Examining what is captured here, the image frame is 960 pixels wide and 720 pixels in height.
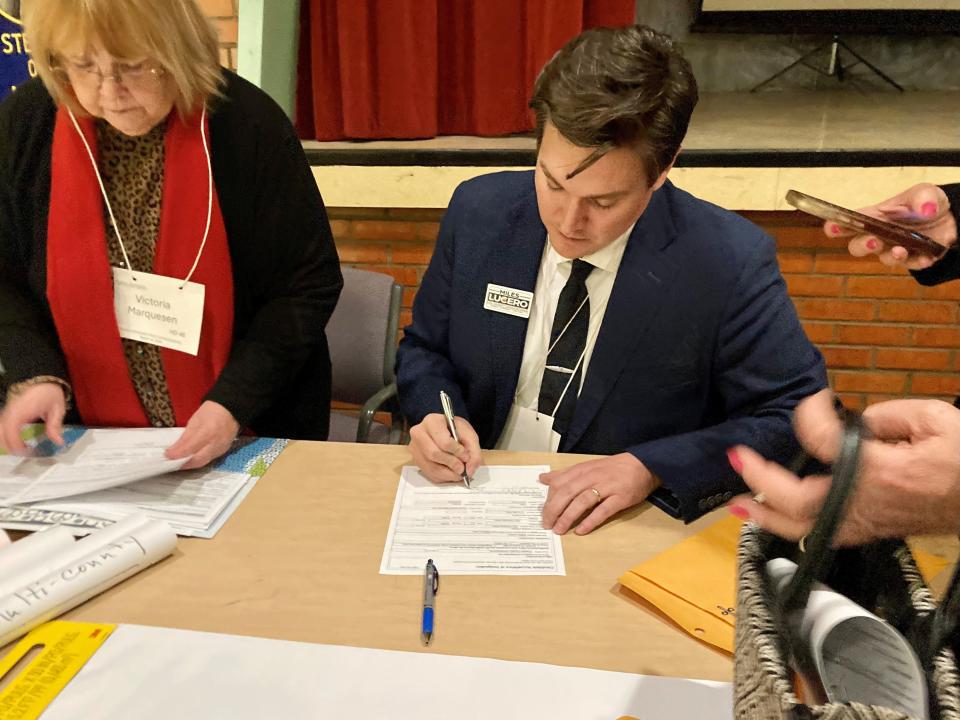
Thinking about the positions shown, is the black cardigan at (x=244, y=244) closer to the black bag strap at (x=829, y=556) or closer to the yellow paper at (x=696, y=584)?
the yellow paper at (x=696, y=584)

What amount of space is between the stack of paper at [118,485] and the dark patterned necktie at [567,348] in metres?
0.51

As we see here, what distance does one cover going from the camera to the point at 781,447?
1222mm

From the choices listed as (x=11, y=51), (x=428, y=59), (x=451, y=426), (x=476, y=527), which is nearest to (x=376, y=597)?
(x=476, y=527)

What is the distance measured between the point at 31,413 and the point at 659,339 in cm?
107

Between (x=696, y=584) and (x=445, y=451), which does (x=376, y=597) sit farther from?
(x=696, y=584)

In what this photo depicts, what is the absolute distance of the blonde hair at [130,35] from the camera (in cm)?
114

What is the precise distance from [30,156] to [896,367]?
2.98 m

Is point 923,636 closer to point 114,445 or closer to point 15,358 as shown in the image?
point 114,445

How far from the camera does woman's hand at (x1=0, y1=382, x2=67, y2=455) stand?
3.92ft

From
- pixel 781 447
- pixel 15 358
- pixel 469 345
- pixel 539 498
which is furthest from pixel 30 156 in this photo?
pixel 781 447

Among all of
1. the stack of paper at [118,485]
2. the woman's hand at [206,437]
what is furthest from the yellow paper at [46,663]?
the woman's hand at [206,437]

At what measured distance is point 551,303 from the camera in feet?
4.54

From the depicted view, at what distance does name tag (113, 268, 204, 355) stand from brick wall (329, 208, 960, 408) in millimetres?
1561

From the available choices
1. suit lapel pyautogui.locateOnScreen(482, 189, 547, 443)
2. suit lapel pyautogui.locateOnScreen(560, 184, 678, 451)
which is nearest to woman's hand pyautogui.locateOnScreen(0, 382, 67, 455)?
suit lapel pyautogui.locateOnScreen(482, 189, 547, 443)
